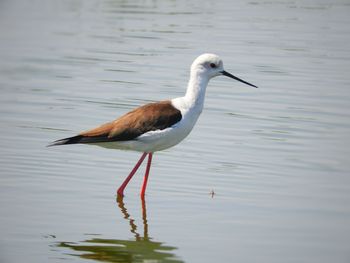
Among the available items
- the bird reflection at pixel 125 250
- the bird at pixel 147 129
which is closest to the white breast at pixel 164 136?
the bird at pixel 147 129

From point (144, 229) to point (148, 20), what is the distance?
11.9 m

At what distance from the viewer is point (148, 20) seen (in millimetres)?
18734

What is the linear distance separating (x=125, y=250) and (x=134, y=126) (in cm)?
179

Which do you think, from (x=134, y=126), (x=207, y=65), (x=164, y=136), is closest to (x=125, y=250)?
(x=164, y=136)

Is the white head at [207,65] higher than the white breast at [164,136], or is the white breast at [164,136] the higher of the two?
the white head at [207,65]

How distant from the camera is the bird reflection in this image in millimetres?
6590

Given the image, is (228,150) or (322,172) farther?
(228,150)

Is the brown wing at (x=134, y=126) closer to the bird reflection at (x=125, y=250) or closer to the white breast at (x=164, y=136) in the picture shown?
the white breast at (x=164, y=136)

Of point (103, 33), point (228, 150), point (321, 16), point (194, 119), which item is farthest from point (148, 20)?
point (194, 119)

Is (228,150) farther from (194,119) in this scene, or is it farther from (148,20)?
(148,20)

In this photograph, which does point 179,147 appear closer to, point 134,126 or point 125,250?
point 134,126

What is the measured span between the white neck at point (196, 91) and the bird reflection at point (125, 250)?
1.78 m

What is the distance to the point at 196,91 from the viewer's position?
27.9 ft

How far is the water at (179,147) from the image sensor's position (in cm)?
704
